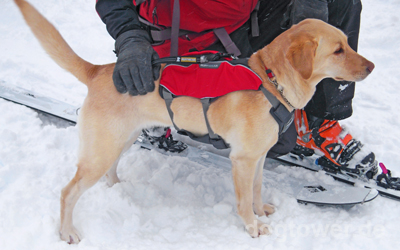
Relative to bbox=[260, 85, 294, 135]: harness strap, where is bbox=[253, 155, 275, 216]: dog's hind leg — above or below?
below

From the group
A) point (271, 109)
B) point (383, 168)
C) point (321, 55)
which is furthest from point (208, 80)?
point (383, 168)

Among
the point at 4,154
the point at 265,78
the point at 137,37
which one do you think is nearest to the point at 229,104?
the point at 265,78

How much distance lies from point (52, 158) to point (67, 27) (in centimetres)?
444

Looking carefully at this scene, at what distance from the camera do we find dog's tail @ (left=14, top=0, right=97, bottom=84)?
1.77 m

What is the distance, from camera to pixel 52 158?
2.64 m

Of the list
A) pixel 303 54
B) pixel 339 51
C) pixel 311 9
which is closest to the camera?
pixel 303 54

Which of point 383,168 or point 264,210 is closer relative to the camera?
point 264,210

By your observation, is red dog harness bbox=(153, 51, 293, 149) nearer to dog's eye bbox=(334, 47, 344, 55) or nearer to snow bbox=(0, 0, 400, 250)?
dog's eye bbox=(334, 47, 344, 55)

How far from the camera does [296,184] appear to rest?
2.57 m

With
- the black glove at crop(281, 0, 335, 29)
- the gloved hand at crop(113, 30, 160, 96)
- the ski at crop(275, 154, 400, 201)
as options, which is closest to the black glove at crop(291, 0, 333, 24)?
the black glove at crop(281, 0, 335, 29)

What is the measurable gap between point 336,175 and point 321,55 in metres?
1.43

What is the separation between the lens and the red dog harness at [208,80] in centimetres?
184

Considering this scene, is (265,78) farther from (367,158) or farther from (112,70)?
(367,158)

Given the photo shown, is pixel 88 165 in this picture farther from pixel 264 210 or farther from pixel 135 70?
pixel 264 210
